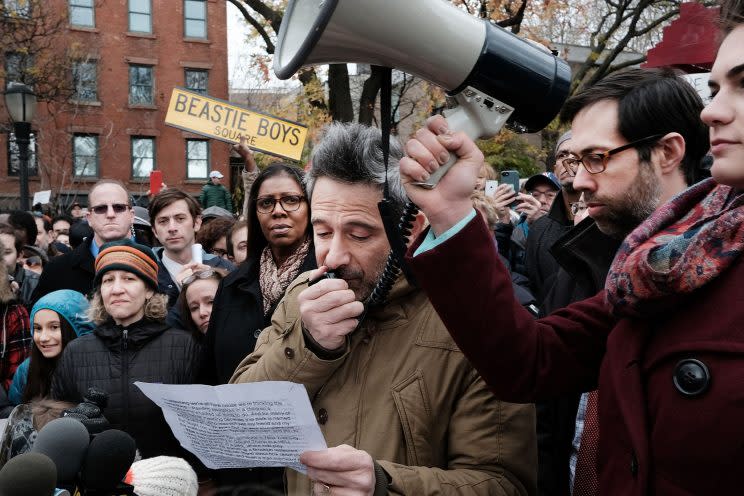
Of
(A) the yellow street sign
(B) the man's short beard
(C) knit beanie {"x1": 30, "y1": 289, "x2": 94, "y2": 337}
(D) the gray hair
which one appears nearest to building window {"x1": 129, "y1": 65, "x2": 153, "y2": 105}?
(A) the yellow street sign

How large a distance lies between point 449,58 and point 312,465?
2.92ft

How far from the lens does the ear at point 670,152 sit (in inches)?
82.2

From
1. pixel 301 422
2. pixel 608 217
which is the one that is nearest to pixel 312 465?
pixel 301 422

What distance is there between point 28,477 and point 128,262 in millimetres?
2742

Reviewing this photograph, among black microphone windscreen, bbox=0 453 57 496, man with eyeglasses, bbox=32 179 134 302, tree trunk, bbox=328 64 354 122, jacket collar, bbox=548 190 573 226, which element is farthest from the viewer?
tree trunk, bbox=328 64 354 122

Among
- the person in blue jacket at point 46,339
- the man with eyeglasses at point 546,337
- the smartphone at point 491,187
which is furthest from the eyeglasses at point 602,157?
the smartphone at point 491,187

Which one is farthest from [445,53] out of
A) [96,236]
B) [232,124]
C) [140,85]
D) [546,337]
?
[140,85]

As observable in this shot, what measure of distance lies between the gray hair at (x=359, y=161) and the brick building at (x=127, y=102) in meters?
23.6

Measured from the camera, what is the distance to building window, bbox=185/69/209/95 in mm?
27859

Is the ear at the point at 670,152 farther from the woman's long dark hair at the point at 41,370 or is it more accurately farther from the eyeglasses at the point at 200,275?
the woman's long dark hair at the point at 41,370

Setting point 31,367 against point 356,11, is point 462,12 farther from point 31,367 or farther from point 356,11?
point 31,367

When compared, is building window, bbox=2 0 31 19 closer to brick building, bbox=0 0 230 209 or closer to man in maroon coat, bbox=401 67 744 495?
brick building, bbox=0 0 230 209

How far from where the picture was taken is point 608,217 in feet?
6.77

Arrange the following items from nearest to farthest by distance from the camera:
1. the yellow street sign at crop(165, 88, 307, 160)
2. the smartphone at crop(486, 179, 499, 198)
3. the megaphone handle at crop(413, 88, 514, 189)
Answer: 1. the megaphone handle at crop(413, 88, 514, 189)
2. the smartphone at crop(486, 179, 499, 198)
3. the yellow street sign at crop(165, 88, 307, 160)
